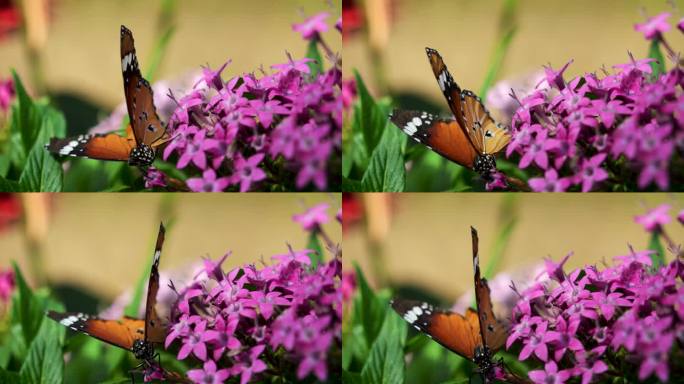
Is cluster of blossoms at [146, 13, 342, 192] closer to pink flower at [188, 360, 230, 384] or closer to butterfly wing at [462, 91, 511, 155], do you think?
butterfly wing at [462, 91, 511, 155]

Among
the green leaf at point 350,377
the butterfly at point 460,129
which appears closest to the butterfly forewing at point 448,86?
the butterfly at point 460,129

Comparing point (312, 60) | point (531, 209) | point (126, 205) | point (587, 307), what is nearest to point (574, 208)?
point (531, 209)

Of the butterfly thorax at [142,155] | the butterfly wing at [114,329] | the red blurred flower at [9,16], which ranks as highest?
the red blurred flower at [9,16]

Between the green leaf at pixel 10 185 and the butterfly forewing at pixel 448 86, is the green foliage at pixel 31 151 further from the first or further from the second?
the butterfly forewing at pixel 448 86

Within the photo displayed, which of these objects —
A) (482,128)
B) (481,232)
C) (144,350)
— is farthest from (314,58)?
(144,350)

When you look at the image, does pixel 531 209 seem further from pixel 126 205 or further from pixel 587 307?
pixel 126 205
